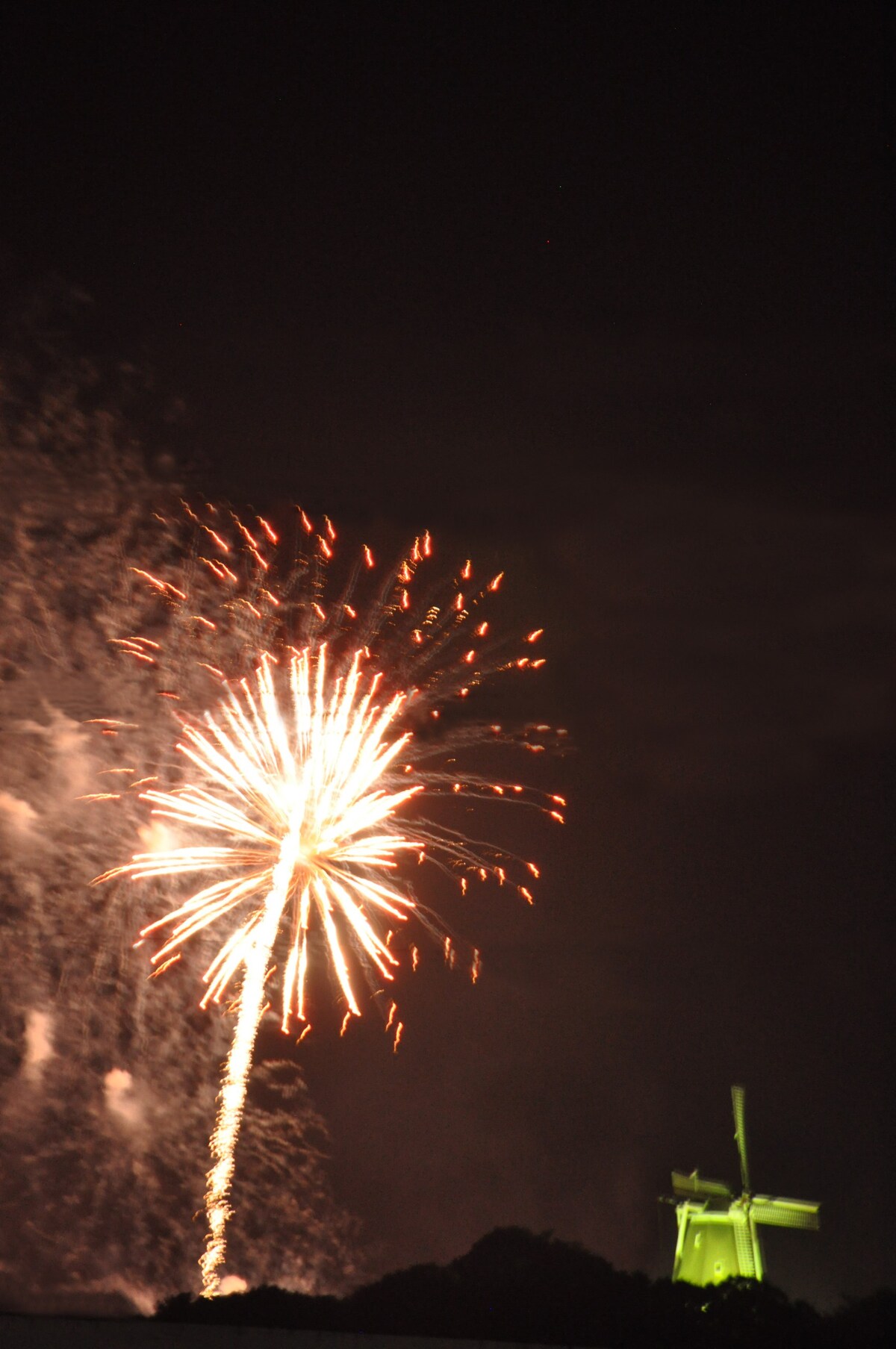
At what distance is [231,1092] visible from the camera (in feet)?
64.6

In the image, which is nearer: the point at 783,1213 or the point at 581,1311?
the point at 581,1311

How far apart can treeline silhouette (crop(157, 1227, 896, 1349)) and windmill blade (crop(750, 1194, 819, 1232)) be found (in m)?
13.4

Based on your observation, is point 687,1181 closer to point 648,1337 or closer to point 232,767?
point 648,1337

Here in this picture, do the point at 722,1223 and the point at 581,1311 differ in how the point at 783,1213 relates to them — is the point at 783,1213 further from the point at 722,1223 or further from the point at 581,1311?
the point at 581,1311

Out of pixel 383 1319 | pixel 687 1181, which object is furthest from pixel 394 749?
pixel 687 1181

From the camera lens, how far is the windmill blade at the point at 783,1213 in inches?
1652

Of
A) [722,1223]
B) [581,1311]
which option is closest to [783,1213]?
[722,1223]

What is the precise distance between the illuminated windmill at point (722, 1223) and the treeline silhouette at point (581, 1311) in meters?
12.5

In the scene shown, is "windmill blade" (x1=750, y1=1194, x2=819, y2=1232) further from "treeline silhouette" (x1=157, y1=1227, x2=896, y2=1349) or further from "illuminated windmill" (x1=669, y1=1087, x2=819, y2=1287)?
"treeline silhouette" (x1=157, y1=1227, x2=896, y2=1349)

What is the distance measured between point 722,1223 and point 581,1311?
56.6 feet

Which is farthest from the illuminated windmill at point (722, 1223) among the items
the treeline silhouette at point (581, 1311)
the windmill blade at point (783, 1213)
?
the treeline silhouette at point (581, 1311)

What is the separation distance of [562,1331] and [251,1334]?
1042 centimetres

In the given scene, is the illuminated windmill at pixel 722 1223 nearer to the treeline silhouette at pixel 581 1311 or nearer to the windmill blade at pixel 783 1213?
the windmill blade at pixel 783 1213

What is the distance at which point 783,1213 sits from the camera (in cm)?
4225
